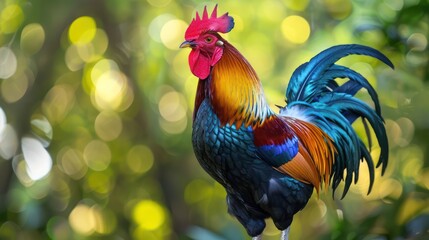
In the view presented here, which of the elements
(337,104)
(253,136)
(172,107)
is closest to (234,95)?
(253,136)

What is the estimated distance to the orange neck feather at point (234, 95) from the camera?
92 centimetres

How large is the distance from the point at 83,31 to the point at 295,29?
2.69 ft

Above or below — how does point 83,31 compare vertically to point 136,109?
above

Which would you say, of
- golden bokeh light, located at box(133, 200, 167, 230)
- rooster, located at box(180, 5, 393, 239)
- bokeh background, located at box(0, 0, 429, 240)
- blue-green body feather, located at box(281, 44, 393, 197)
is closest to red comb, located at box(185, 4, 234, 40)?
rooster, located at box(180, 5, 393, 239)

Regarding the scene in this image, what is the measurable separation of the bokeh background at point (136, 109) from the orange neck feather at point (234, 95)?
92 cm

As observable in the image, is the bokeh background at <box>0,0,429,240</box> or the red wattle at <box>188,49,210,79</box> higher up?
the red wattle at <box>188,49,210,79</box>

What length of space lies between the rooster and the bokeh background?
0.81m

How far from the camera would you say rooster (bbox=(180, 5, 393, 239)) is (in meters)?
0.91

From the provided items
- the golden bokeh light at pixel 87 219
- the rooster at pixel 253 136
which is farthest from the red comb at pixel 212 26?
the golden bokeh light at pixel 87 219

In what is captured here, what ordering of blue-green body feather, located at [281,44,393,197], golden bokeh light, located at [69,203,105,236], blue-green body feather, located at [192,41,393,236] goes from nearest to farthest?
blue-green body feather, located at [192,41,393,236], blue-green body feather, located at [281,44,393,197], golden bokeh light, located at [69,203,105,236]

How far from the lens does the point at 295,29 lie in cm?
237

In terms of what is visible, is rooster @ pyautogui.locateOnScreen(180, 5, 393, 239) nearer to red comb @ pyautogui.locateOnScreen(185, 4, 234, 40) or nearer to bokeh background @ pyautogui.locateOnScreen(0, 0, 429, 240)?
red comb @ pyautogui.locateOnScreen(185, 4, 234, 40)

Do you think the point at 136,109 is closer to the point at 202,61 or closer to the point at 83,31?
the point at 83,31

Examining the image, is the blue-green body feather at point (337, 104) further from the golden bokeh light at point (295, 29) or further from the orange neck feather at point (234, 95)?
the golden bokeh light at point (295, 29)
